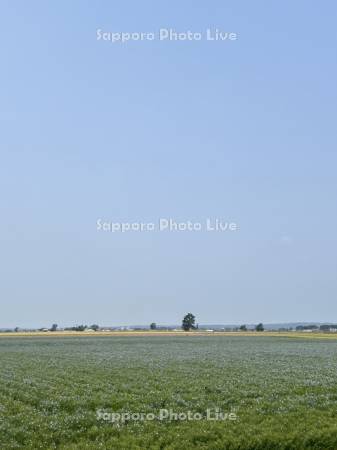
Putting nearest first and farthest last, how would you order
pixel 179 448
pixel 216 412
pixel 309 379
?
pixel 179 448, pixel 216 412, pixel 309 379

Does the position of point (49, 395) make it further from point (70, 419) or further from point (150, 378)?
point (150, 378)

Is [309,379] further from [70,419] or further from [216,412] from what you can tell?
[70,419]

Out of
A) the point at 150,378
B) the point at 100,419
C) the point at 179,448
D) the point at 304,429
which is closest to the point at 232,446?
the point at 179,448

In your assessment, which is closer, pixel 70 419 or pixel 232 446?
pixel 232 446

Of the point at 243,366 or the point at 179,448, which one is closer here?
the point at 179,448

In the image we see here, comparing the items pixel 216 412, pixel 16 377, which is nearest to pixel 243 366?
pixel 16 377

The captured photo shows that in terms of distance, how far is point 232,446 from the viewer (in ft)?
80.3

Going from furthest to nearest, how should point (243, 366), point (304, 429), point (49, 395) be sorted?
point (243, 366)
point (49, 395)
point (304, 429)

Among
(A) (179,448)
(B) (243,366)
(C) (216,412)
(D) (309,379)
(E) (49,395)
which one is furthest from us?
(B) (243,366)

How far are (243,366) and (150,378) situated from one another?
473 inches

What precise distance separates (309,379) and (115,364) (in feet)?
58.9

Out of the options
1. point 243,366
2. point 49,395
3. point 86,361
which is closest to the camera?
point 49,395

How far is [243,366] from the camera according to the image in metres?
50.4

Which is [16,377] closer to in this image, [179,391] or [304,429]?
[179,391]
